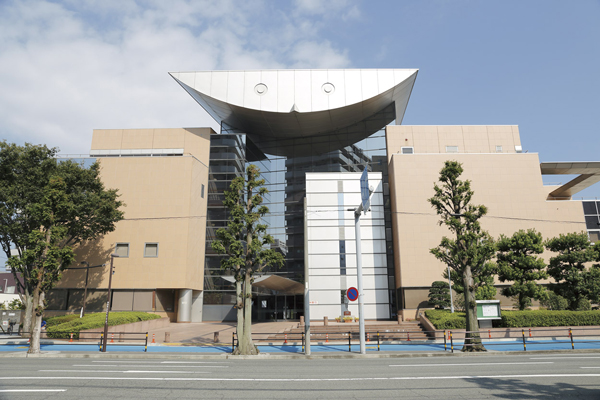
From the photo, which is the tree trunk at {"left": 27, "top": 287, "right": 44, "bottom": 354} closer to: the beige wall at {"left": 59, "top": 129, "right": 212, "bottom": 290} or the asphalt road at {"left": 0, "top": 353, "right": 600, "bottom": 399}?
the asphalt road at {"left": 0, "top": 353, "right": 600, "bottom": 399}

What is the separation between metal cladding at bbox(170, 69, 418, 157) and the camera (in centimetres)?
4062

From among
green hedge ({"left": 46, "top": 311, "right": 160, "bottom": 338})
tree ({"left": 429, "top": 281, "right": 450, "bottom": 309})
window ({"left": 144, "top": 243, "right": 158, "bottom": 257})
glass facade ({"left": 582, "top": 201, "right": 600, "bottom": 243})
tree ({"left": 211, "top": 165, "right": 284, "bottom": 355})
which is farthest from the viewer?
glass facade ({"left": 582, "top": 201, "right": 600, "bottom": 243})

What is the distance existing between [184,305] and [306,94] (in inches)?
977

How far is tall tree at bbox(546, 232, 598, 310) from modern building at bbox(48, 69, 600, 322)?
24.1 ft

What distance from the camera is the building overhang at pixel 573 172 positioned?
3817 cm

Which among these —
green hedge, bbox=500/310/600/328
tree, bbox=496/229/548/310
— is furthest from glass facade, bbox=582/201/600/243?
green hedge, bbox=500/310/600/328

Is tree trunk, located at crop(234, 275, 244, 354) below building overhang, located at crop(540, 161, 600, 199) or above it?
below

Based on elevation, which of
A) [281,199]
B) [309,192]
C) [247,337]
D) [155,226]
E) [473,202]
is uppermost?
[281,199]

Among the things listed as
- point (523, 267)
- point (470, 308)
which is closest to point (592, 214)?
point (523, 267)

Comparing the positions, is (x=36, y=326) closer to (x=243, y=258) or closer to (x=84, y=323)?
(x=84, y=323)

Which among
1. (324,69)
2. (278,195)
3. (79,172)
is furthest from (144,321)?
(324,69)

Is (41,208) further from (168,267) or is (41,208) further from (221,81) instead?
(221,81)

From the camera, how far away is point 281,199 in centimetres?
4391

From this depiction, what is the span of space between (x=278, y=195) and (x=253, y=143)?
756 centimetres
